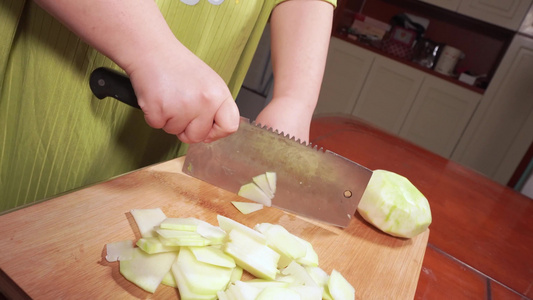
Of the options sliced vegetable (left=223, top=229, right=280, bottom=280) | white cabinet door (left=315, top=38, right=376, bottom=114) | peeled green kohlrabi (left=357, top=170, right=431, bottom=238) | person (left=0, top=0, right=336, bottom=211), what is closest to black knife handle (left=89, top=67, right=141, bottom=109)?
person (left=0, top=0, right=336, bottom=211)

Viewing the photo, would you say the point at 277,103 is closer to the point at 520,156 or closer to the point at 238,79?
the point at 238,79

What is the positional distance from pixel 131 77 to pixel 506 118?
3077 mm

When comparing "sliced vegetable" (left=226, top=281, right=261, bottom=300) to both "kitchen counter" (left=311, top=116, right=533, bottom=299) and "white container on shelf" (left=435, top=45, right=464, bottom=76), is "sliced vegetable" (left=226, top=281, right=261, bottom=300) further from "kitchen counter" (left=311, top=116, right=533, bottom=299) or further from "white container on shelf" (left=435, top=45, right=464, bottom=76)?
"white container on shelf" (left=435, top=45, right=464, bottom=76)

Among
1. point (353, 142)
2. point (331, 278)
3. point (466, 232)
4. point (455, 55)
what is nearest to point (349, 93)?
point (455, 55)

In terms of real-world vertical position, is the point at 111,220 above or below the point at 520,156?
below

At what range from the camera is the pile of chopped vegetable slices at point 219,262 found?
49 centimetres

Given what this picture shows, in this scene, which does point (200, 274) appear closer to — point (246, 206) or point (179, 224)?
point (179, 224)

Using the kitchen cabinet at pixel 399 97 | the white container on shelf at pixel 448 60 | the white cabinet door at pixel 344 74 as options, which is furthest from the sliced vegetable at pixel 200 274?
the white container on shelf at pixel 448 60

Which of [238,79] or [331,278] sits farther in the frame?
[238,79]

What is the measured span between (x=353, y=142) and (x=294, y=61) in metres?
0.56

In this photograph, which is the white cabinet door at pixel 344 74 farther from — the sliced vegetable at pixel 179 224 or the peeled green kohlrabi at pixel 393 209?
the sliced vegetable at pixel 179 224

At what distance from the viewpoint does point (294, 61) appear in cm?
81

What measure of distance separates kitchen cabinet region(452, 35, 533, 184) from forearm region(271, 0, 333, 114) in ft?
8.46

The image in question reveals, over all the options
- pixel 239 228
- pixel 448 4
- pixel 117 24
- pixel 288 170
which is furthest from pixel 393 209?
pixel 448 4
